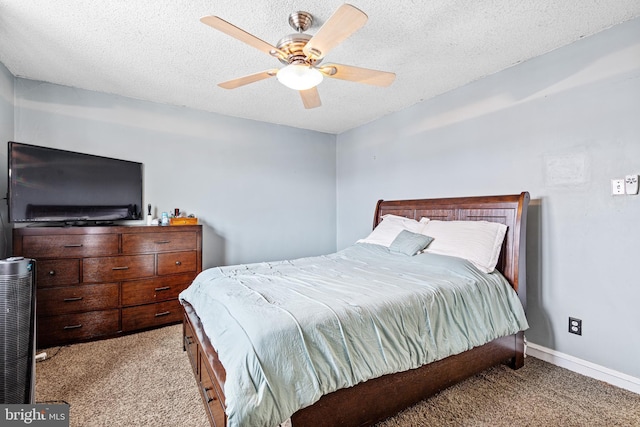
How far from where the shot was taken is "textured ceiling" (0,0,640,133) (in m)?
1.86

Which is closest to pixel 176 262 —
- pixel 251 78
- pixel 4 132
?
pixel 4 132

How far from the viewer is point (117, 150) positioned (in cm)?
320

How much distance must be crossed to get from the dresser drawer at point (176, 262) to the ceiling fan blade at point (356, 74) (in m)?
2.31

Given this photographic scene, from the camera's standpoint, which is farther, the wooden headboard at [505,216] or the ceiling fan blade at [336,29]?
the wooden headboard at [505,216]

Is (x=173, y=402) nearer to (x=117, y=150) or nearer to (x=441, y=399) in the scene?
(x=441, y=399)

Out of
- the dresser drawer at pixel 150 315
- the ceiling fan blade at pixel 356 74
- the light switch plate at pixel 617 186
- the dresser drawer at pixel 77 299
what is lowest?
the dresser drawer at pixel 150 315

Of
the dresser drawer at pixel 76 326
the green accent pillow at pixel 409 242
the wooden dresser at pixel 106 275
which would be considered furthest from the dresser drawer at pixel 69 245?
the green accent pillow at pixel 409 242

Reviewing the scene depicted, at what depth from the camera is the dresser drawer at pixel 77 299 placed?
2.51 m

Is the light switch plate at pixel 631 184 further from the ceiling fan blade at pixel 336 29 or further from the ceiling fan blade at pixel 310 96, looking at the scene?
the ceiling fan blade at pixel 310 96

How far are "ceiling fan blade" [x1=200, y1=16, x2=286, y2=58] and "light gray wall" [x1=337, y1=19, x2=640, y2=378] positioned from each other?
6.84 feet

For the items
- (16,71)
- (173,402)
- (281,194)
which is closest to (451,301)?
(173,402)

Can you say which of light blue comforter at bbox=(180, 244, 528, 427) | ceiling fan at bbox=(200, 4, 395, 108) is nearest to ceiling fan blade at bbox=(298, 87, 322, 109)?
ceiling fan at bbox=(200, 4, 395, 108)

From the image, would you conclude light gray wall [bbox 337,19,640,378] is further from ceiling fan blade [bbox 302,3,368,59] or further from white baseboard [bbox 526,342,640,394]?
ceiling fan blade [bbox 302,3,368,59]

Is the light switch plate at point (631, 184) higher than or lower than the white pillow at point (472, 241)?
higher
